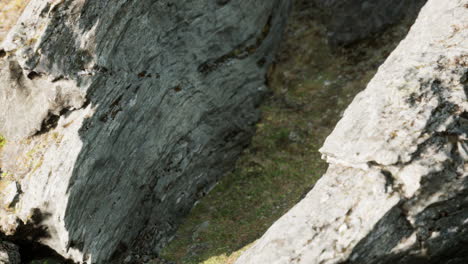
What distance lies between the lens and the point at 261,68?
23.3m

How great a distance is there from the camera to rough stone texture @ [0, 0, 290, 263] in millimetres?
15789

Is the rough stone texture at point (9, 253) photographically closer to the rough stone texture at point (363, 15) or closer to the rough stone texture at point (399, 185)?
the rough stone texture at point (399, 185)

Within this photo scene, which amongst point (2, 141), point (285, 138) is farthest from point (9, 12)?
point (285, 138)

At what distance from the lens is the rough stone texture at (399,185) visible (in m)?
11.9

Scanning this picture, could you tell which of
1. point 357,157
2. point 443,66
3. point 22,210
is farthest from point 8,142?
point 443,66

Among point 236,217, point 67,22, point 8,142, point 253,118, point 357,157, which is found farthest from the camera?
point 253,118

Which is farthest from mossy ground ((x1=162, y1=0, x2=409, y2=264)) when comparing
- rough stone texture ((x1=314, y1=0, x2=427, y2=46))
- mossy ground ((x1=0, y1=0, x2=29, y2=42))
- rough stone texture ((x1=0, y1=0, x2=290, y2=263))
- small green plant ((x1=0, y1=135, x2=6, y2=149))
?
mossy ground ((x1=0, y1=0, x2=29, y2=42))

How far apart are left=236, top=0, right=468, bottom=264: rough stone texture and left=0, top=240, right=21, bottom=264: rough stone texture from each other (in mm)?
9183

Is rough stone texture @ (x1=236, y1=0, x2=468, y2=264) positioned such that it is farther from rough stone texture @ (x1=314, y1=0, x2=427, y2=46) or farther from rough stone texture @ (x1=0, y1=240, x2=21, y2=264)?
rough stone texture @ (x1=314, y1=0, x2=427, y2=46)

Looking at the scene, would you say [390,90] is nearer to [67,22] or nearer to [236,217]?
[236,217]

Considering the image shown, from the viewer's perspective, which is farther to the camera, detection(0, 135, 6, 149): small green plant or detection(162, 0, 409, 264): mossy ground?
detection(162, 0, 409, 264): mossy ground

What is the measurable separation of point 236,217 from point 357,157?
8.51m

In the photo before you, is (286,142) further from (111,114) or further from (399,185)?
(399,185)

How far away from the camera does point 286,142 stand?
22016mm
